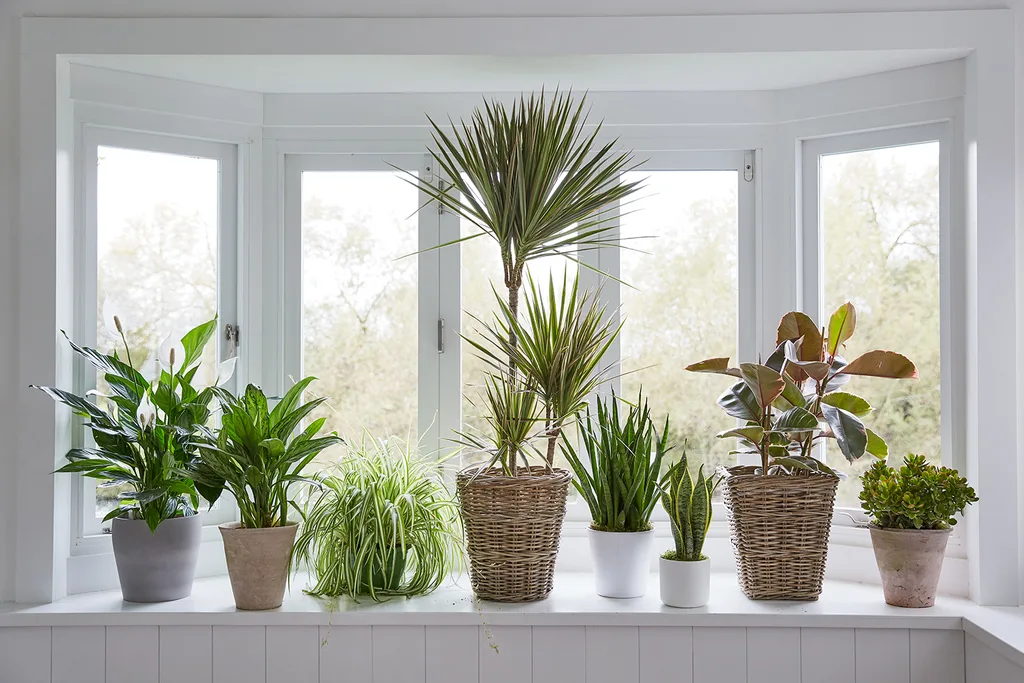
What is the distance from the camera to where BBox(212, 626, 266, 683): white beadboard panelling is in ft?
7.57

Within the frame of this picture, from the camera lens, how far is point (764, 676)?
7.52 feet

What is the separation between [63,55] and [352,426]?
1.47m

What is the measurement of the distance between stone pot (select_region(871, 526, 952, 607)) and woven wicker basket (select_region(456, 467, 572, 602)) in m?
0.95

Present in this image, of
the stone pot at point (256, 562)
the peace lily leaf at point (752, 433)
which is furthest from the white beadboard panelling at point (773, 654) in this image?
the stone pot at point (256, 562)

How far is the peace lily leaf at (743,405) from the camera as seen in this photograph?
2348 millimetres

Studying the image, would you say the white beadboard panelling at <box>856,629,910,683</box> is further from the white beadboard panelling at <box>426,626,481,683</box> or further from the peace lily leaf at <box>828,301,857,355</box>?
the white beadboard panelling at <box>426,626,481,683</box>

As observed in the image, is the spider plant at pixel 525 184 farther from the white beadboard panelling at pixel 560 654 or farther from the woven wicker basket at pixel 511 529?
the white beadboard panelling at pixel 560 654

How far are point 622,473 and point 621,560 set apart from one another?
256 mm

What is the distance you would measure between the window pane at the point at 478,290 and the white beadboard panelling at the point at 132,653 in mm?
1160

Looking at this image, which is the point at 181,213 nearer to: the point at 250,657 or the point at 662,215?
the point at 250,657

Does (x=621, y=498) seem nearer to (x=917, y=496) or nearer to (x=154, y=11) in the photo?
(x=917, y=496)

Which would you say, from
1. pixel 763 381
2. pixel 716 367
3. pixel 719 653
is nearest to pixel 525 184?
pixel 716 367

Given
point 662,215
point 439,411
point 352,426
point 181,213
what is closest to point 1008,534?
point 662,215

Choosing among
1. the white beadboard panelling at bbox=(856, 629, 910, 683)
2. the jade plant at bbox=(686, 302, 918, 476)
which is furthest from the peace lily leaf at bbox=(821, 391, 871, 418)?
the white beadboard panelling at bbox=(856, 629, 910, 683)
